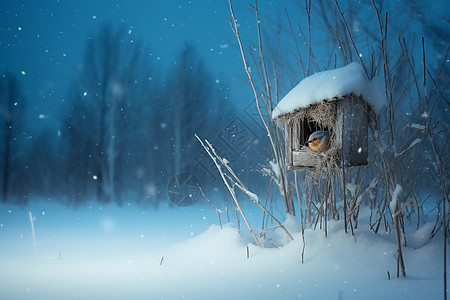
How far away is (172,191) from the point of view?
1195 centimetres

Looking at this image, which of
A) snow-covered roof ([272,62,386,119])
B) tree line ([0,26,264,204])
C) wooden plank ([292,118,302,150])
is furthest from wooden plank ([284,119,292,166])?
tree line ([0,26,264,204])

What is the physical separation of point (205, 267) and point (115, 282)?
797 mm

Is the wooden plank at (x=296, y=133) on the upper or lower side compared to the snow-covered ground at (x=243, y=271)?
upper

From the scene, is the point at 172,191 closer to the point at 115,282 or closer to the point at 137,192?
the point at 137,192

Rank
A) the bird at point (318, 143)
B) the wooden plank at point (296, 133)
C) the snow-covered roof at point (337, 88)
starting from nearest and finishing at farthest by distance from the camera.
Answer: the snow-covered roof at point (337, 88), the bird at point (318, 143), the wooden plank at point (296, 133)

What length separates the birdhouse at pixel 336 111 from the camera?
2.31 meters

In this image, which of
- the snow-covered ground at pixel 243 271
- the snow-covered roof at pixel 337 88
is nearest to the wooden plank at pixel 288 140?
the snow-covered roof at pixel 337 88

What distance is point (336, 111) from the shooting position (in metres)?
2.49

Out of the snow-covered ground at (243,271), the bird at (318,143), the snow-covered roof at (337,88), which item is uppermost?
the snow-covered roof at (337,88)

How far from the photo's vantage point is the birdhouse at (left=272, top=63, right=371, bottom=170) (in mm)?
2312

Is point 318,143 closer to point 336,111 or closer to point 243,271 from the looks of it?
point 336,111

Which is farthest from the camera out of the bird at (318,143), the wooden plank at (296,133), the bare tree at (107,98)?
the bare tree at (107,98)

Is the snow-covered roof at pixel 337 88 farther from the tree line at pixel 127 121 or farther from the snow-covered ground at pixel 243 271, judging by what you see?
the tree line at pixel 127 121

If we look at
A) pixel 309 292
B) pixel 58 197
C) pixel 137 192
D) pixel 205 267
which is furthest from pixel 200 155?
pixel 309 292
